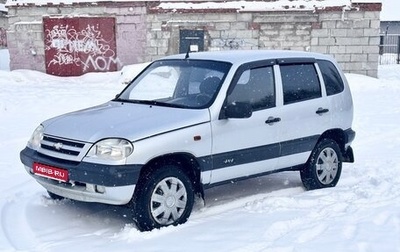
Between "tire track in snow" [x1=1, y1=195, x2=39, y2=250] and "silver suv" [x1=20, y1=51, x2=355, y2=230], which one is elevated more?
"silver suv" [x1=20, y1=51, x2=355, y2=230]

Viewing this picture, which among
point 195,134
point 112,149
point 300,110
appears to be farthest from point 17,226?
point 300,110

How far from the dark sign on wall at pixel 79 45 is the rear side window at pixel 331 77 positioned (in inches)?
540

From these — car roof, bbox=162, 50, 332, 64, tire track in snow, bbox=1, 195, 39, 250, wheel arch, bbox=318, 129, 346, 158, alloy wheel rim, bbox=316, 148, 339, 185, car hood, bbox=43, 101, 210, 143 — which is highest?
→ car roof, bbox=162, 50, 332, 64

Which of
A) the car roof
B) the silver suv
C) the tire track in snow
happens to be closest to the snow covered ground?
the tire track in snow

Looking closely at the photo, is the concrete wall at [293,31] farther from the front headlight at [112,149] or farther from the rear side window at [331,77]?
the front headlight at [112,149]

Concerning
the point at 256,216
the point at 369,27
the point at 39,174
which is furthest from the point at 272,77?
the point at 369,27

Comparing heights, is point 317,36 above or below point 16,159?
above

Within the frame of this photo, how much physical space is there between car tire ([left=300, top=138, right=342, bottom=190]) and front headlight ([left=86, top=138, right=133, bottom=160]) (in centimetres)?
260

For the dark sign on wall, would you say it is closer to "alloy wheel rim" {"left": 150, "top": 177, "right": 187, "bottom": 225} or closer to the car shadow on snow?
the car shadow on snow

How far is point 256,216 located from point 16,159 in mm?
4000

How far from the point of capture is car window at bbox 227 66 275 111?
17.9ft

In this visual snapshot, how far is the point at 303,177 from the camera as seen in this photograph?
20.7ft

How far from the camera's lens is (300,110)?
5.96m

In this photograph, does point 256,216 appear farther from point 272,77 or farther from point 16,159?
point 16,159
